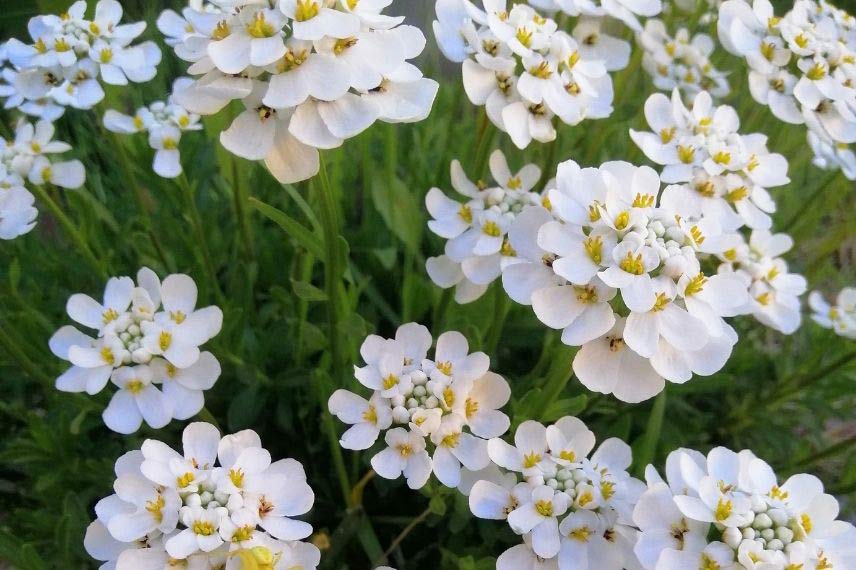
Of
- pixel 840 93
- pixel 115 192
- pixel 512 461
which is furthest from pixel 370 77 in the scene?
pixel 115 192

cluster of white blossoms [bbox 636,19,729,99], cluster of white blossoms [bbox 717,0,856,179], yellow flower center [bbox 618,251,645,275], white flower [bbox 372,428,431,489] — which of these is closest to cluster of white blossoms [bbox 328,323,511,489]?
white flower [bbox 372,428,431,489]

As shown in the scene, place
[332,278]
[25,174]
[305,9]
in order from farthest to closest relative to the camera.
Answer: [25,174], [332,278], [305,9]

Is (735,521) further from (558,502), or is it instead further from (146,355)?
(146,355)

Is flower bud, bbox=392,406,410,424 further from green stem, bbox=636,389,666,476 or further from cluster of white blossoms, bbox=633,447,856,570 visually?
green stem, bbox=636,389,666,476

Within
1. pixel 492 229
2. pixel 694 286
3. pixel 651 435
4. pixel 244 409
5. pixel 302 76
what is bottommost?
pixel 244 409

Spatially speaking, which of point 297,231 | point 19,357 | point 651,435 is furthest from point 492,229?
point 19,357

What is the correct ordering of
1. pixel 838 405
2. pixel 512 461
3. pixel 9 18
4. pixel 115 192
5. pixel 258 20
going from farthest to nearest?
pixel 9 18 → pixel 115 192 → pixel 838 405 → pixel 512 461 → pixel 258 20

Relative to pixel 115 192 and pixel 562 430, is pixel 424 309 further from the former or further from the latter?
pixel 115 192
